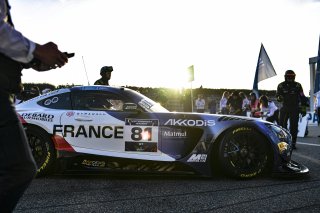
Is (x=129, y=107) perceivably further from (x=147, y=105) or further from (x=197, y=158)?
(x=197, y=158)

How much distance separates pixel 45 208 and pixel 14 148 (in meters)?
1.83

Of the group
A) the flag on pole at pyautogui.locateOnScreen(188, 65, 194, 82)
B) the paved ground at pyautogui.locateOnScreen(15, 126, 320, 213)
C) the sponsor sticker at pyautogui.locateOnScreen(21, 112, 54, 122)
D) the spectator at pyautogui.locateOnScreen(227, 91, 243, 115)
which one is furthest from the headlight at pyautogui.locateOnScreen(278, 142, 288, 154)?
the flag on pole at pyautogui.locateOnScreen(188, 65, 194, 82)

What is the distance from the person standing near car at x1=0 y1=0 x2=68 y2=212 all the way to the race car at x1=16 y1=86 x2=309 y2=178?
298 centimetres

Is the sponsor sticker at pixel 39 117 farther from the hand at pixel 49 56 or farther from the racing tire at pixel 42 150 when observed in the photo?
the hand at pixel 49 56

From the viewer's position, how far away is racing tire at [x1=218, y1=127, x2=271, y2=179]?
15.3 feet

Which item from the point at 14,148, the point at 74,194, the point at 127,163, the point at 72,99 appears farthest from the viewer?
the point at 72,99

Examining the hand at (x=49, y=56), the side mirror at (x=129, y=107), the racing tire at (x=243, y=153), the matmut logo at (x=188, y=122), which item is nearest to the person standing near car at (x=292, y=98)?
the racing tire at (x=243, y=153)

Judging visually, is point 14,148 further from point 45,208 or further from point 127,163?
point 127,163

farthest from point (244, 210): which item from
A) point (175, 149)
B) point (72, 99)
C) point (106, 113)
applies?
point (72, 99)

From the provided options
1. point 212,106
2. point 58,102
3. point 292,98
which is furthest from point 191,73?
point 58,102

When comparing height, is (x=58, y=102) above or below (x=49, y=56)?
below

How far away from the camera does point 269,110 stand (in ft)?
42.8

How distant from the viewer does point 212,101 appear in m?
25.7

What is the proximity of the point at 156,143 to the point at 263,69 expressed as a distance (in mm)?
14290
